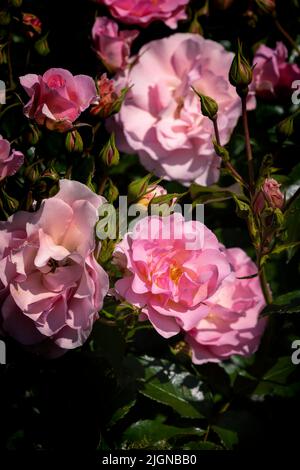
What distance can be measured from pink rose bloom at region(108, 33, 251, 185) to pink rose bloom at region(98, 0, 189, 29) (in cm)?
4

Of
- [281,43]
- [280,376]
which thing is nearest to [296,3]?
[281,43]

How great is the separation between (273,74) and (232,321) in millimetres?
402

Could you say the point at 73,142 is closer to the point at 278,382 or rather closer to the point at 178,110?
the point at 178,110

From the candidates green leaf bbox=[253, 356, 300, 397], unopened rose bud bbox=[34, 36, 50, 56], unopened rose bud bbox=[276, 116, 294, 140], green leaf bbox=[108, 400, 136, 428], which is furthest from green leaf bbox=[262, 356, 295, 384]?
unopened rose bud bbox=[34, 36, 50, 56]

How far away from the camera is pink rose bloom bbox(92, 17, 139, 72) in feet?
3.33

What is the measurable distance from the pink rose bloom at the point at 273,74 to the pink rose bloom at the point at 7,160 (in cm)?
48

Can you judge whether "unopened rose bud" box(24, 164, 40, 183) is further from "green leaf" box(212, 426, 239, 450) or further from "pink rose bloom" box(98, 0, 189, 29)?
"green leaf" box(212, 426, 239, 450)

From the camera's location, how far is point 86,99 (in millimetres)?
816

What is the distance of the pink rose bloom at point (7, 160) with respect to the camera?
0.79 meters

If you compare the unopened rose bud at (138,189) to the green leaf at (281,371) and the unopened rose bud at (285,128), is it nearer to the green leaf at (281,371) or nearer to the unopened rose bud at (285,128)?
the unopened rose bud at (285,128)

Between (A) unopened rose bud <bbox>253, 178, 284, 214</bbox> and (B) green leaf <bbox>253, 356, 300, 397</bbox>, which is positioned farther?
(B) green leaf <bbox>253, 356, 300, 397</bbox>

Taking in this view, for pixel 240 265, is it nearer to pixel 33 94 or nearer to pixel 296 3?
pixel 33 94

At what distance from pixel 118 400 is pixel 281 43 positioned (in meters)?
0.62

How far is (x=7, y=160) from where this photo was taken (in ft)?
2.57
